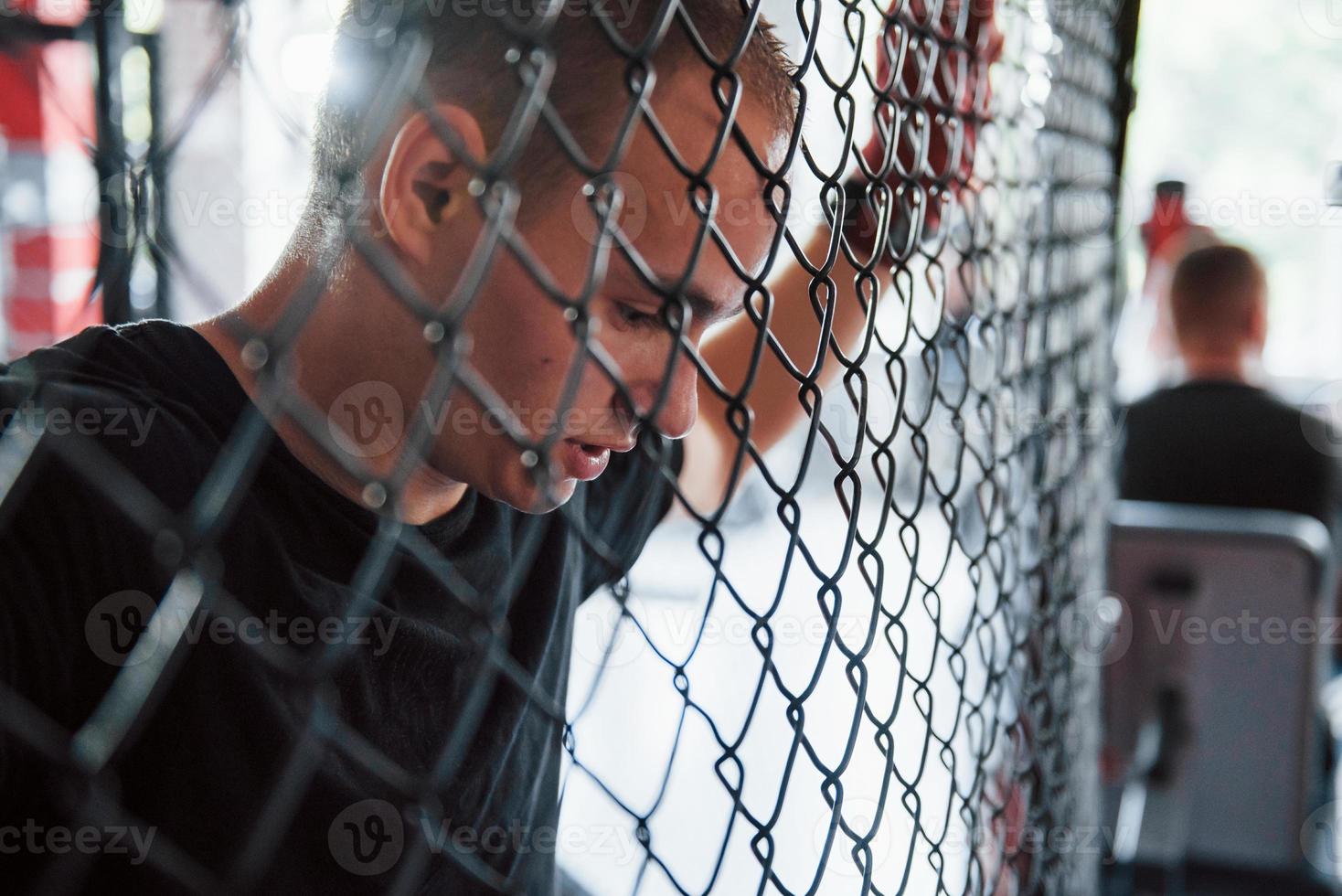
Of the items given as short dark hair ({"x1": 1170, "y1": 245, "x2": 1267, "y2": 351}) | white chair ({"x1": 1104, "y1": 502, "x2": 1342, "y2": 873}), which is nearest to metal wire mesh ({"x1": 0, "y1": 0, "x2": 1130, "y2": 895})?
white chair ({"x1": 1104, "y1": 502, "x2": 1342, "y2": 873})

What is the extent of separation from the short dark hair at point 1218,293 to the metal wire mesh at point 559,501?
5.55 ft

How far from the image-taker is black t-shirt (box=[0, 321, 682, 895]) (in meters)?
0.62

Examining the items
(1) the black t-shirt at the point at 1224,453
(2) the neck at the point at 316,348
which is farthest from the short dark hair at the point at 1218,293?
(2) the neck at the point at 316,348

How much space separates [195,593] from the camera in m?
0.70

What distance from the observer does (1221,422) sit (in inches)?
142

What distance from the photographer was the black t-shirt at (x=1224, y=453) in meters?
3.47

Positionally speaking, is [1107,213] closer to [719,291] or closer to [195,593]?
[719,291]

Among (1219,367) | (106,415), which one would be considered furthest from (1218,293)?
(106,415)

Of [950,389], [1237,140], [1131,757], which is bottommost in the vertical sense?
[1131,757]

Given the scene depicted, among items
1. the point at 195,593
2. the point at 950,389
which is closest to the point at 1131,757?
the point at 195,593

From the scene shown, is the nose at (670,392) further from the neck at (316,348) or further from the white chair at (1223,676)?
the white chair at (1223,676)

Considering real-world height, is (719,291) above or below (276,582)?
above

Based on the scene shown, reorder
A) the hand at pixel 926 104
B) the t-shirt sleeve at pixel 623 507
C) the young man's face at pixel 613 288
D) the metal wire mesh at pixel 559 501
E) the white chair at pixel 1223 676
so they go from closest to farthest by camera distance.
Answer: the metal wire mesh at pixel 559 501 → the young man's face at pixel 613 288 → the hand at pixel 926 104 → the t-shirt sleeve at pixel 623 507 → the white chair at pixel 1223 676

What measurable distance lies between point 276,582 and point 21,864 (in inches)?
9.0
